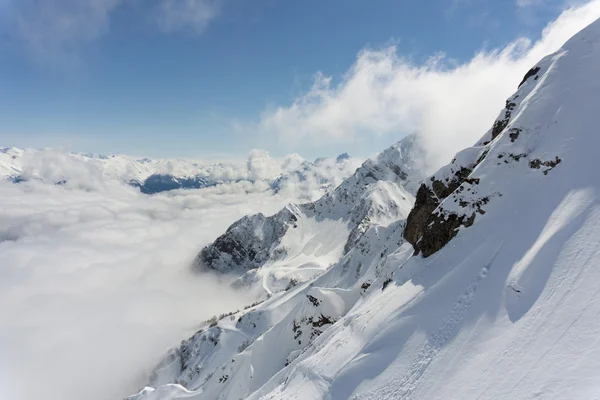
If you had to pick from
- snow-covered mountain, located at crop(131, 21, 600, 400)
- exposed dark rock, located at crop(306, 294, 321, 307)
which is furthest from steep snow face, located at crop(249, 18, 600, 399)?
exposed dark rock, located at crop(306, 294, 321, 307)

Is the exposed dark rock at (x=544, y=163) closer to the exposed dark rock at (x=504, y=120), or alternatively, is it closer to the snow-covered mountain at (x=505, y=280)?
the snow-covered mountain at (x=505, y=280)

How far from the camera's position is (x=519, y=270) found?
2388 centimetres

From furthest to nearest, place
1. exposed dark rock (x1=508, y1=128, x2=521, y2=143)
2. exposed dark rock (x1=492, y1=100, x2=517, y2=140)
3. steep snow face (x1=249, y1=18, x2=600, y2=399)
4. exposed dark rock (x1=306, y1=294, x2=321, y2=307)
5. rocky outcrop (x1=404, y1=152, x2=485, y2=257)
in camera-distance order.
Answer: exposed dark rock (x1=306, y1=294, x2=321, y2=307) < exposed dark rock (x1=492, y1=100, x2=517, y2=140) < exposed dark rock (x1=508, y1=128, x2=521, y2=143) < rocky outcrop (x1=404, y1=152, x2=485, y2=257) < steep snow face (x1=249, y1=18, x2=600, y2=399)

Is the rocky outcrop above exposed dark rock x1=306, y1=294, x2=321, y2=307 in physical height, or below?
above

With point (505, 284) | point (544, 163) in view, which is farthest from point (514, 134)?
point (505, 284)

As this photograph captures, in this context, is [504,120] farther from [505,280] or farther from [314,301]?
[314,301]

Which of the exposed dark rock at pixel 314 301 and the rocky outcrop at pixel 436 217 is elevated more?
the rocky outcrop at pixel 436 217

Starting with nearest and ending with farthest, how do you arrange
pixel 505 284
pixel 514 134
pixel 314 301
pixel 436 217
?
pixel 505 284 < pixel 436 217 < pixel 514 134 < pixel 314 301

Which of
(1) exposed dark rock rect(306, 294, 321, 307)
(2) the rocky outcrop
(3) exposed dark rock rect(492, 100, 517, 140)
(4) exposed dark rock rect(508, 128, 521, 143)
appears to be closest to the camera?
(2) the rocky outcrop

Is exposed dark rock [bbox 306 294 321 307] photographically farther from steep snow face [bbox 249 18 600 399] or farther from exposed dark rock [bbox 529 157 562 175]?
exposed dark rock [bbox 529 157 562 175]

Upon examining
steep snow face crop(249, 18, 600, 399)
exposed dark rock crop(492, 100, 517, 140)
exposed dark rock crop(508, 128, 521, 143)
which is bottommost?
steep snow face crop(249, 18, 600, 399)

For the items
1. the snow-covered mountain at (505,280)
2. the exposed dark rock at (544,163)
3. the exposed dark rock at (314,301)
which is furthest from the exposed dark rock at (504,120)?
the exposed dark rock at (314,301)

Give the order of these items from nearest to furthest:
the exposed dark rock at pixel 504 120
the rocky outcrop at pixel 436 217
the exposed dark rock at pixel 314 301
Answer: the rocky outcrop at pixel 436 217 < the exposed dark rock at pixel 504 120 < the exposed dark rock at pixel 314 301

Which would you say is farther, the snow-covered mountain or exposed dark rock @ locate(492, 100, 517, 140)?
exposed dark rock @ locate(492, 100, 517, 140)
